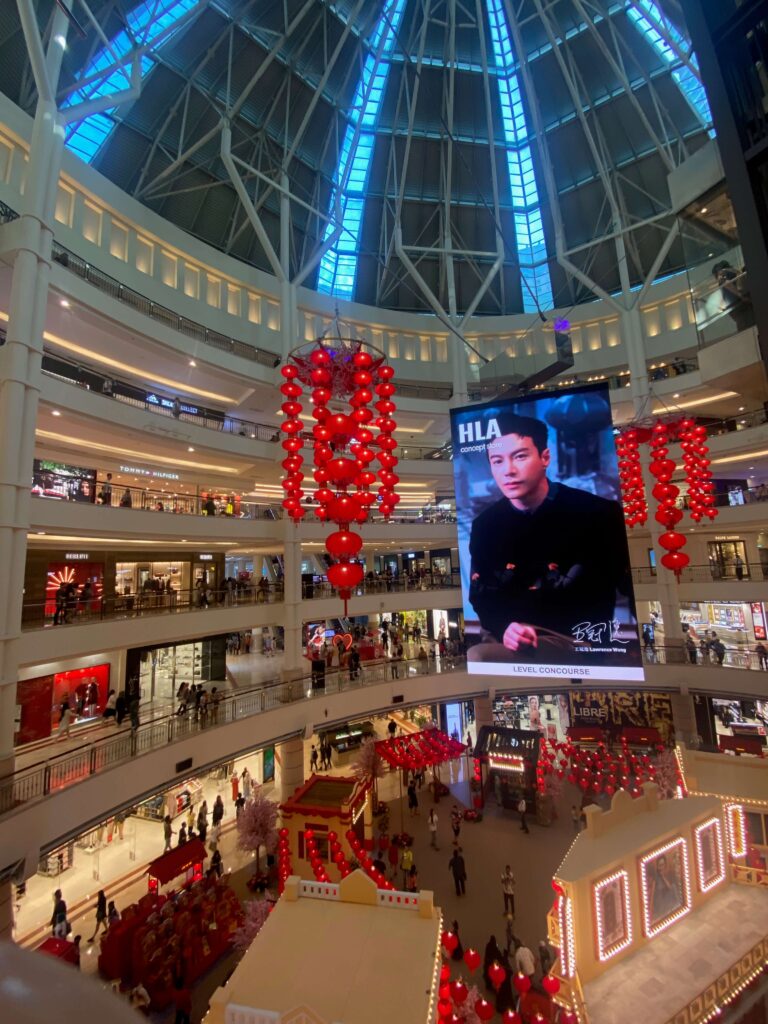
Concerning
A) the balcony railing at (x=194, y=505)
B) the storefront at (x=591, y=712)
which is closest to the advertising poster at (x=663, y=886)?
the storefront at (x=591, y=712)

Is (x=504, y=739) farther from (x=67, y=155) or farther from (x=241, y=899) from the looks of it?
(x=67, y=155)

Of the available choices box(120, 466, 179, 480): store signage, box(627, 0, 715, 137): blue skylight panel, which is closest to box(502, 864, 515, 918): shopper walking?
box(120, 466, 179, 480): store signage

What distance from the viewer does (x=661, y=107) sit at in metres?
20.4

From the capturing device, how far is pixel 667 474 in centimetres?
1190

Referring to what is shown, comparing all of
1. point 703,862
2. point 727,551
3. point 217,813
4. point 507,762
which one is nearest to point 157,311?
point 217,813

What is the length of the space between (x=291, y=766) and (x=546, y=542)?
39.9ft

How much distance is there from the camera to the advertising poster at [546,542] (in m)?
10.2

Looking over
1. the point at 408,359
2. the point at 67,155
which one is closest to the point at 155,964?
the point at 67,155

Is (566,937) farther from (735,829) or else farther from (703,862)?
(735,829)

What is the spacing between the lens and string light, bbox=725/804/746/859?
36.9 feet

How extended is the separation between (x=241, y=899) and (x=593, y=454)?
13501 mm

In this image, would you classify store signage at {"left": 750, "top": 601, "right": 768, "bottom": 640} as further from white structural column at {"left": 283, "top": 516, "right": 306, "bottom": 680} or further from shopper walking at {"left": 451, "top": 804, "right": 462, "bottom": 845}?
white structural column at {"left": 283, "top": 516, "right": 306, "bottom": 680}

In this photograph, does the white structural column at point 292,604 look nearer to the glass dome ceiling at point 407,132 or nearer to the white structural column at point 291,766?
the white structural column at point 291,766

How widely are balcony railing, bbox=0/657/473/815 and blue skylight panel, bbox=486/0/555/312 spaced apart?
18.0 metres
